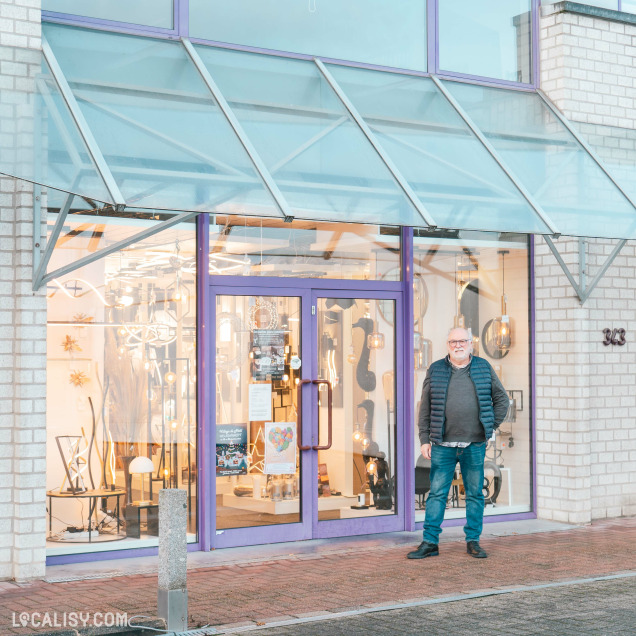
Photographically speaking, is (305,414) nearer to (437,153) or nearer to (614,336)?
(437,153)

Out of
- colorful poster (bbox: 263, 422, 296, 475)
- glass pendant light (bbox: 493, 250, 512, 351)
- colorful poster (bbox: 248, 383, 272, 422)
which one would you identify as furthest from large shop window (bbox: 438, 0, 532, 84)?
colorful poster (bbox: 263, 422, 296, 475)

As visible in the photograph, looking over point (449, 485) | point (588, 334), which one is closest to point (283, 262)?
point (449, 485)

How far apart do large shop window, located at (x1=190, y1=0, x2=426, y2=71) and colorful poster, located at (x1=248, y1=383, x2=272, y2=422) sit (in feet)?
9.70

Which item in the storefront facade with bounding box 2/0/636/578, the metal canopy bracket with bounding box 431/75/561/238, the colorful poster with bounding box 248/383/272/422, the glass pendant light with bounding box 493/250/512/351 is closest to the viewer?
the storefront facade with bounding box 2/0/636/578

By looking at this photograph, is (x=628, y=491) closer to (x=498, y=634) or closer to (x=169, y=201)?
(x=498, y=634)

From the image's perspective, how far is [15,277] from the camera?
756 centimetres

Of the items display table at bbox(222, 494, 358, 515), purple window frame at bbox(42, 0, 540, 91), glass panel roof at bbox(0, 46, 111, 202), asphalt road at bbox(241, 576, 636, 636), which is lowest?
asphalt road at bbox(241, 576, 636, 636)

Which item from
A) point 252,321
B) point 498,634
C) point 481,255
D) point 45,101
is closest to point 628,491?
point 481,255

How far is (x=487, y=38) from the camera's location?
1047cm

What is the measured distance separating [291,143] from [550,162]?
9.34ft

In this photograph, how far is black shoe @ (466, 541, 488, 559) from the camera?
832 cm

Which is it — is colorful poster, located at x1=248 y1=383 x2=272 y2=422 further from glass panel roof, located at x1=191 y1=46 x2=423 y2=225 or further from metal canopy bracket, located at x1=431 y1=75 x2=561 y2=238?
metal canopy bracket, located at x1=431 y1=75 x2=561 y2=238

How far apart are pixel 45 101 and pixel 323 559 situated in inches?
158

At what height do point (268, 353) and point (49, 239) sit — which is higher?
point (49, 239)
